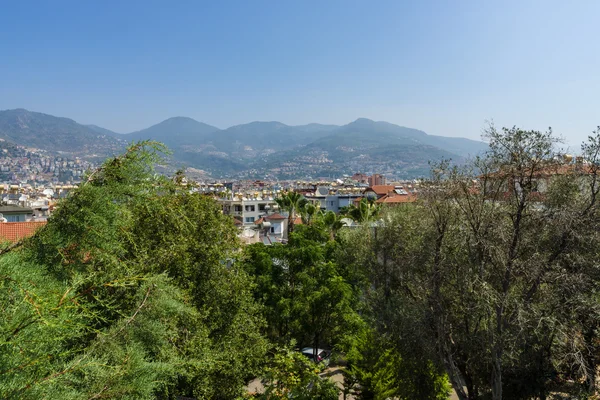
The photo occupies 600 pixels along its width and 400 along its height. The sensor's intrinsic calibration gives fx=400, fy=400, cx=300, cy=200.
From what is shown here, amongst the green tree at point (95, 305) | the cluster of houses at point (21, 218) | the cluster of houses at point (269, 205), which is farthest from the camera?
the cluster of houses at point (269, 205)

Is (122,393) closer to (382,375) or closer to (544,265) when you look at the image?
(544,265)

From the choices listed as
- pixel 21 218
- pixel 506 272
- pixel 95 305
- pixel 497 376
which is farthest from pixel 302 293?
pixel 21 218

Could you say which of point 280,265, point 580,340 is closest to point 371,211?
point 280,265

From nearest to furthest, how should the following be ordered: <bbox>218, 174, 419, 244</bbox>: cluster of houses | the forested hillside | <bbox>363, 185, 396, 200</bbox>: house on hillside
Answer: the forested hillside, <bbox>218, 174, 419, 244</bbox>: cluster of houses, <bbox>363, 185, 396, 200</bbox>: house on hillside

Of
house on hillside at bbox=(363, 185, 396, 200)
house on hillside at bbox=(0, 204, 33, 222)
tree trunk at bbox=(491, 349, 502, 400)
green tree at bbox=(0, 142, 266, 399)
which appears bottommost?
house on hillside at bbox=(363, 185, 396, 200)

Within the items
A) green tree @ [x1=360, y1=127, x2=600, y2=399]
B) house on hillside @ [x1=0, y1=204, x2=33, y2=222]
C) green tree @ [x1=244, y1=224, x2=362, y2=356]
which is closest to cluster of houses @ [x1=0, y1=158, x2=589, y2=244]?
house on hillside @ [x1=0, y1=204, x2=33, y2=222]

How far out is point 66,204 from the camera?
3922mm

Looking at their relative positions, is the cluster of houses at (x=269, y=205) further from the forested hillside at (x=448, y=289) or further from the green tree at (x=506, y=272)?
the forested hillside at (x=448, y=289)

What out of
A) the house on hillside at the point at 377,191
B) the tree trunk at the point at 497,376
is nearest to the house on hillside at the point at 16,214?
the tree trunk at the point at 497,376

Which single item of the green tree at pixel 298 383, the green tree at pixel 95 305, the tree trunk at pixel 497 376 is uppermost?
the green tree at pixel 95 305

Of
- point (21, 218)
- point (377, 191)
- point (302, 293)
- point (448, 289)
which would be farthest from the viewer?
point (377, 191)

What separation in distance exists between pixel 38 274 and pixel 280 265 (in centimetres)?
1605

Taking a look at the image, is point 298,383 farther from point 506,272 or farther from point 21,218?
point 21,218

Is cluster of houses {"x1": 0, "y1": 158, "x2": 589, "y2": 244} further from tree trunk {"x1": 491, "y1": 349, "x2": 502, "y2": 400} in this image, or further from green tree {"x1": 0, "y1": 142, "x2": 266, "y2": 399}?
tree trunk {"x1": 491, "y1": 349, "x2": 502, "y2": 400}
